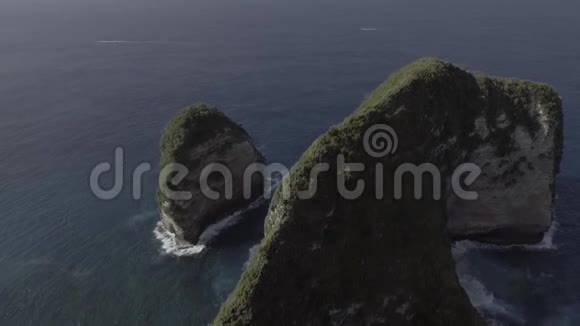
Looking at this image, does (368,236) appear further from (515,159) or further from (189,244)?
(189,244)

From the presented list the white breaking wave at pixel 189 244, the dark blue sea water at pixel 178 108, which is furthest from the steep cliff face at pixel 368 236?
the white breaking wave at pixel 189 244

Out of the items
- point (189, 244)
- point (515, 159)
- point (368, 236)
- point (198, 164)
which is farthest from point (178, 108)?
point (368, 236)

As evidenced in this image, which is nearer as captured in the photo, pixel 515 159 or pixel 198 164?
pixel 515 159

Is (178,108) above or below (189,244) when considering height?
above

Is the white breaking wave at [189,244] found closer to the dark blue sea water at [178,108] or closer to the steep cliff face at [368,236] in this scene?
the dark blue sea water at [178,108]

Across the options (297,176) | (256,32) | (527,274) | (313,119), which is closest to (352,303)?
(297,176)

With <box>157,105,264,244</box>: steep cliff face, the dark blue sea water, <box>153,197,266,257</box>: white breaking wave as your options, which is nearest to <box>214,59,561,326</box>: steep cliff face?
the dark blue sea water

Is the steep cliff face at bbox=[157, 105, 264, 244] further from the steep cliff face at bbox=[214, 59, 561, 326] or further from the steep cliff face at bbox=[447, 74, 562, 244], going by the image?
the steep cliff face at bbox=[447, 74, 562, 244]
